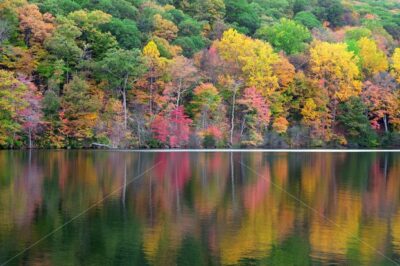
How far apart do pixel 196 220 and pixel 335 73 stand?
42402mm

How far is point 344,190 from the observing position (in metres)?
15.8

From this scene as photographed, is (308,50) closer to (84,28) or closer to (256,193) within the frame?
(84,28)

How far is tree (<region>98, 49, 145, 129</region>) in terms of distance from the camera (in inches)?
1687

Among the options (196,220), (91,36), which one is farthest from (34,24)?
(196,220)

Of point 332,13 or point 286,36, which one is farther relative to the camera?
point 332,13

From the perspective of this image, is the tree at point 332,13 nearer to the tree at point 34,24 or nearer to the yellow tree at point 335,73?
the yellow tree at point 335,73

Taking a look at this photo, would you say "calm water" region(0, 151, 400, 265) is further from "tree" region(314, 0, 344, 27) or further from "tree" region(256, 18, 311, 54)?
"tree" region(314, 0, 344, 27)

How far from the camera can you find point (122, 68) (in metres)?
43.2

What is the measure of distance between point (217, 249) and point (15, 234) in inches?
127

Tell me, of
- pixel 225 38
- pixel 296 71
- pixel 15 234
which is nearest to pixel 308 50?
pixel 296 71

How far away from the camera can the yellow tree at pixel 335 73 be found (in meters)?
50.4

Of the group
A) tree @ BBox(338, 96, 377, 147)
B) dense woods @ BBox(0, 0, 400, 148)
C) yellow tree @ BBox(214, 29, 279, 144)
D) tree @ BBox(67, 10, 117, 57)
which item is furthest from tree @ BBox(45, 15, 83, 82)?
tree @ BBox(338, 96, 377, 147)

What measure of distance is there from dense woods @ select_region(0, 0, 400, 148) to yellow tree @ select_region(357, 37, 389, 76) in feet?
0.35

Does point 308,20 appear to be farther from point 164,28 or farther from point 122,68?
point 122,68
